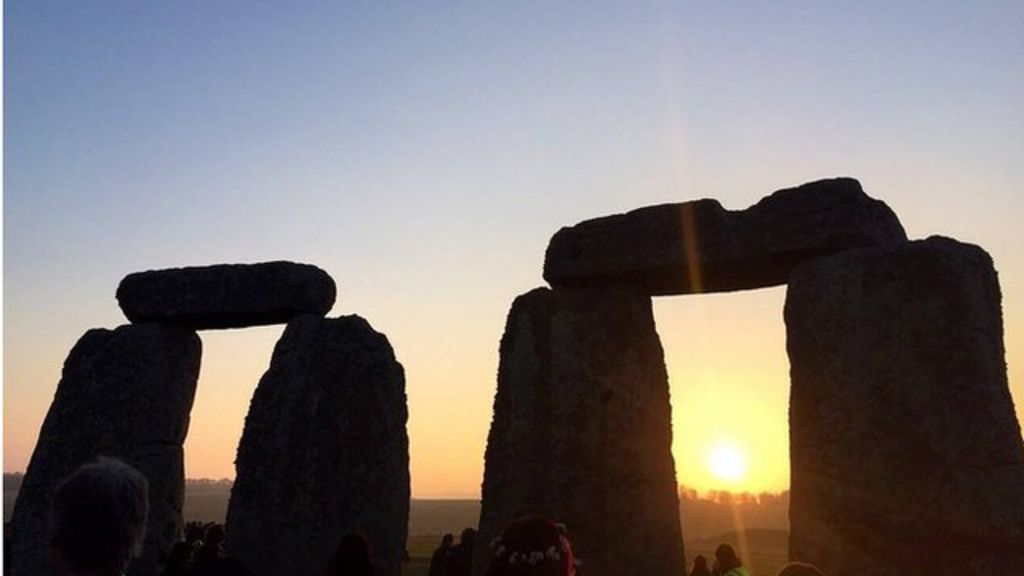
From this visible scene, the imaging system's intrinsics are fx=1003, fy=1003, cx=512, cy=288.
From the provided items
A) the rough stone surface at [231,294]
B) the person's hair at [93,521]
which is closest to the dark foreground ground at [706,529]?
the rough stone surface at [231,294]

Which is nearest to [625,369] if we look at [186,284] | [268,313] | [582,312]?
[582,312]

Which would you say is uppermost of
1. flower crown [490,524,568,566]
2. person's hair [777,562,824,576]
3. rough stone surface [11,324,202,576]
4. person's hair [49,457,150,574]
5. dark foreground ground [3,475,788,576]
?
rough stone surface [11,324,202,576]

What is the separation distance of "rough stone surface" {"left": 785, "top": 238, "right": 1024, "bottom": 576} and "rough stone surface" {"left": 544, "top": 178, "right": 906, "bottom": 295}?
289mm

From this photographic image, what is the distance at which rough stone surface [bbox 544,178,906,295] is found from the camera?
7445 millimetres

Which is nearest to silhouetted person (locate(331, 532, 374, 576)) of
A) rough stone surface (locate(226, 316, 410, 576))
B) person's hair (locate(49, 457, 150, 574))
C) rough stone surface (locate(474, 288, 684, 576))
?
person's hair (locate(49, 457, 150, 574))

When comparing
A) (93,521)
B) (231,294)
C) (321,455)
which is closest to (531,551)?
(93,521)

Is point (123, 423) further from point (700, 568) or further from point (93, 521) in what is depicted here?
point (93, 521)

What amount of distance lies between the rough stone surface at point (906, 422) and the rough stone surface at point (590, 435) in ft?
4.02

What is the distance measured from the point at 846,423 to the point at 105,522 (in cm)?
573

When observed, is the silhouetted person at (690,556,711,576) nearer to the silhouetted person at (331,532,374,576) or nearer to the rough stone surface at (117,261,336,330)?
the silhouetted person at (331,532,374,576)

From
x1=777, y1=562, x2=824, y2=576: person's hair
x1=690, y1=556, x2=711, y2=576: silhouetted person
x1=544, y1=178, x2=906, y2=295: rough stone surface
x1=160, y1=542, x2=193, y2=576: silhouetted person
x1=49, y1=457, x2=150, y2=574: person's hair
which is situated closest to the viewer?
x1=49, y1=457, x2=150, y2=574: person's hair

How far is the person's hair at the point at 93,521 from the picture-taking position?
2201mm

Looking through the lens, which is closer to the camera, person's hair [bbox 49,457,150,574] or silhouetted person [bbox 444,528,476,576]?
person's hair [bbox 49,457,150,574]

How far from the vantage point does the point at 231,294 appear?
10.7m
